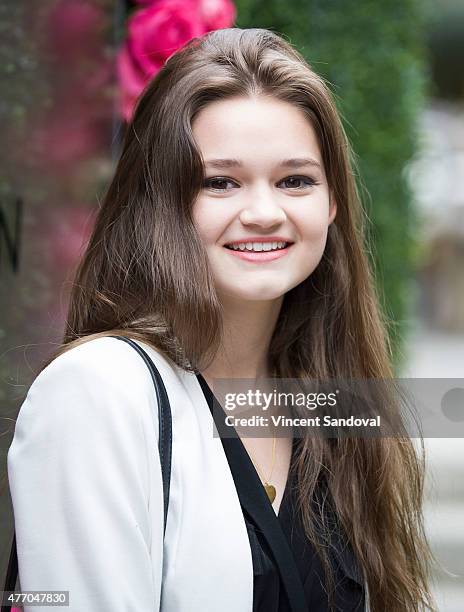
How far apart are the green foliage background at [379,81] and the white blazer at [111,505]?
9.94ft

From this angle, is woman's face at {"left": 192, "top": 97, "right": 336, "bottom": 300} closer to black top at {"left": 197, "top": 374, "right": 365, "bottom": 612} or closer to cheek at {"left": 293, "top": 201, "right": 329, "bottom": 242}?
cheek at {"left": 293, "top": 201, "right": 329, "bottom": 242}

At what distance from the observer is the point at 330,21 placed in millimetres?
4723

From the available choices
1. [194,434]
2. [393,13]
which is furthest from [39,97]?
[393,13]

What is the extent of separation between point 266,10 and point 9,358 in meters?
2.62

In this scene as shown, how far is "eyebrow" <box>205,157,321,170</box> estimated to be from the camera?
5.65 feet

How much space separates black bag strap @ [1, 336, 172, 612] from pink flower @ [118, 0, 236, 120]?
186 cm

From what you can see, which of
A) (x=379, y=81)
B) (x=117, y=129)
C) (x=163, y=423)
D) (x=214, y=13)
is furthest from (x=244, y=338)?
(x=379, y=81)

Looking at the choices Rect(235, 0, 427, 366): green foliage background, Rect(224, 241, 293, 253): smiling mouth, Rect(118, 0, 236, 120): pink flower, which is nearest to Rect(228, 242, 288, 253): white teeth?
Rect(224, 241, 293, 253): smiling mouth

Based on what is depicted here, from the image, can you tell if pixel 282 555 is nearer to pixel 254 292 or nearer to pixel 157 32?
pixel 254 292

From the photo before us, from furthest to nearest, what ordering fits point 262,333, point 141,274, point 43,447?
1. point 262,333
2. point 141,274
3. point 43,447

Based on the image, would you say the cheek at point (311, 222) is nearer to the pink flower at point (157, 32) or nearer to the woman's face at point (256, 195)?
the woman's face at point (256, 195)

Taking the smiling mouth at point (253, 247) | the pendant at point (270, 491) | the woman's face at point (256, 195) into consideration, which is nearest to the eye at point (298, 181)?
the woman's face at point (256, 195)

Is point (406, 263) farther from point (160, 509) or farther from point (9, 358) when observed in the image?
point (160, 509)

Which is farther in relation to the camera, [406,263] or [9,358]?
[406,263]
